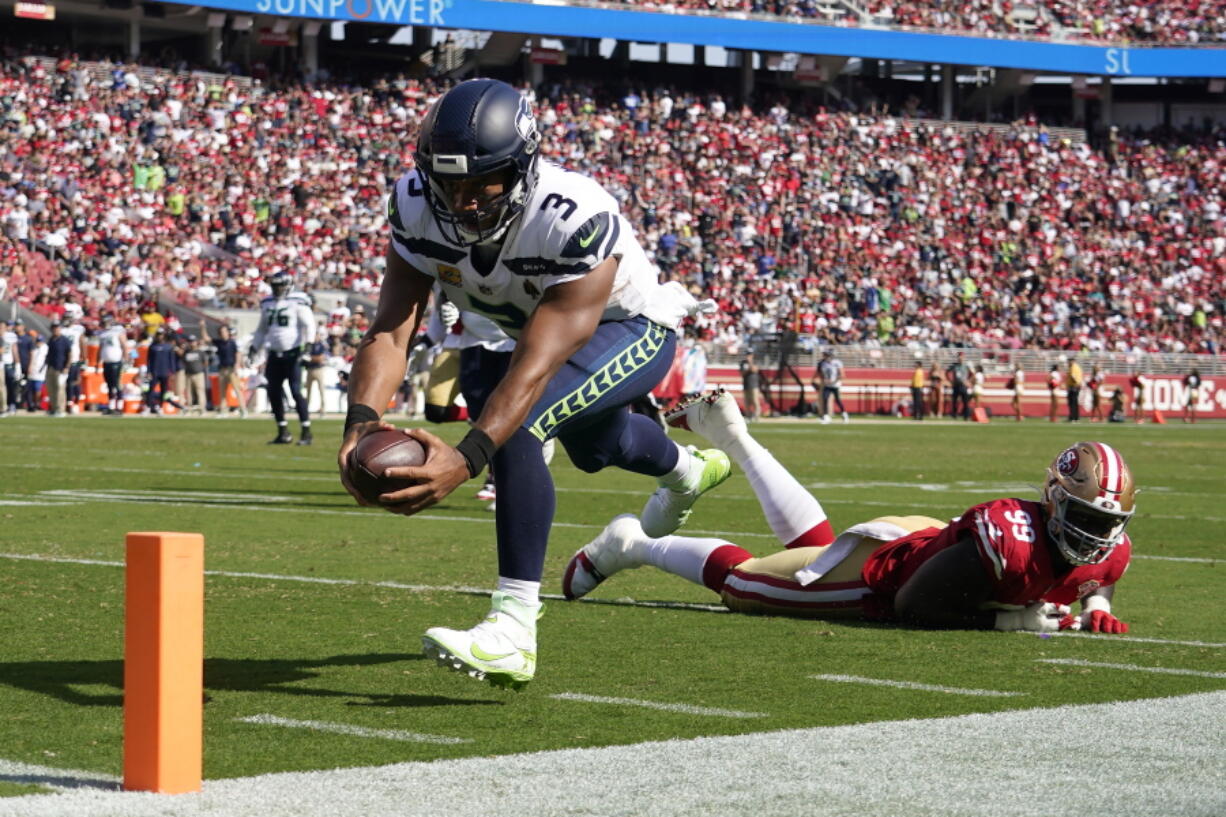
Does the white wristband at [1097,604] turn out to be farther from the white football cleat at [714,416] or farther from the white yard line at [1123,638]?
the white football cleat at [714,416]

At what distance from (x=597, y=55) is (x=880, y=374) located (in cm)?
1200

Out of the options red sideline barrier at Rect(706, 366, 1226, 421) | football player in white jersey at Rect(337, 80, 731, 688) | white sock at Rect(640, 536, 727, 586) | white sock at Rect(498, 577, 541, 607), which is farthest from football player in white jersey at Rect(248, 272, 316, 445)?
red sideline barrier at Rect(706, 366, 1226, 421)

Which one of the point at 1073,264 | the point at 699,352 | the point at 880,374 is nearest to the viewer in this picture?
the point at 699,352

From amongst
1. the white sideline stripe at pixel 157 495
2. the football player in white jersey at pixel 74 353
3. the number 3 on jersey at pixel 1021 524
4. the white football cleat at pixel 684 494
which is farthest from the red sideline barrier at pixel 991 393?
the number 3 on jersey at pixel 1021 524

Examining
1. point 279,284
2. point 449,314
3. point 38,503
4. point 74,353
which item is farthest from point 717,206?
point 38,503

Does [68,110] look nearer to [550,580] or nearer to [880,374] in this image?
[880,374]

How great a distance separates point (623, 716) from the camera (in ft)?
14.7

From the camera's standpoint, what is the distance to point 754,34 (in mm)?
44594

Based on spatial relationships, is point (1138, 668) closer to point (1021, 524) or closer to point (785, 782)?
point (1021, 524)

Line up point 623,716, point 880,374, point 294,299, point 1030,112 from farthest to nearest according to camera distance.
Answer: point 1030,112, point 880,374, point 294,299, point 623,716

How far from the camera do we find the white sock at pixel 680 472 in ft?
20.6

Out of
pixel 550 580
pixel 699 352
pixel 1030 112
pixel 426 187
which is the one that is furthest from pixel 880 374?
pixel 426 187

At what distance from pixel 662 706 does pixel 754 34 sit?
4126 centimetres

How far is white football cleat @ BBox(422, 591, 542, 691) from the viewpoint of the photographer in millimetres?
4594
